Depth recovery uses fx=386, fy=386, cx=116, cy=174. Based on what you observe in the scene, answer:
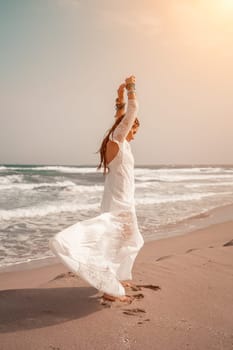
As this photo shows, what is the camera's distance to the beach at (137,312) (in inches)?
120

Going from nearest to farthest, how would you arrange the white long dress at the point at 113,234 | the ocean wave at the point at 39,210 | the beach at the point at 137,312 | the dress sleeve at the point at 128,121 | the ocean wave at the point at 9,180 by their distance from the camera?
the beach at the point at 137,312
the white long dress at the point at 113,234
the dress sleeve at the point at 128,121
the ocean wave at the point at 39,210
the ocean wave at the point at 9,180

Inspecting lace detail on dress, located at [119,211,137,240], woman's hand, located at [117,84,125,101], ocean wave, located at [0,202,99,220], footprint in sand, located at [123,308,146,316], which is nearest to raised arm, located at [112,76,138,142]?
woman's hand, located at [117,84,125,101]

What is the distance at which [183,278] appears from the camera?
15.5 ft

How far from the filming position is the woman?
364 centimetres

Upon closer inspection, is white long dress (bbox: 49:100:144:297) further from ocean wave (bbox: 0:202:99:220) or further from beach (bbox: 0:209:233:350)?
ocean wave (bbox: 0:202:99:220)

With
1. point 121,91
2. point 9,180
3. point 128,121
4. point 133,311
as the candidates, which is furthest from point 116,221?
point 9,180

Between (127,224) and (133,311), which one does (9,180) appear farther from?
(133,311)

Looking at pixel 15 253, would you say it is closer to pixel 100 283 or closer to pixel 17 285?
pixel 17 285

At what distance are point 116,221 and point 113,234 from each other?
136 mm

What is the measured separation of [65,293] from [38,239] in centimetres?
440

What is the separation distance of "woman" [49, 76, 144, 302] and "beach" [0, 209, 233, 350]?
304 millimetres

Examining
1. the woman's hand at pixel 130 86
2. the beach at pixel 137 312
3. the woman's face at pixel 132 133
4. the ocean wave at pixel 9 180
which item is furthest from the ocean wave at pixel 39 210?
the ocean wave at pixel 9 180

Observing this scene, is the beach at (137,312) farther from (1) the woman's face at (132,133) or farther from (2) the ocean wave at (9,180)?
(2) the ocean wave at (9,180)

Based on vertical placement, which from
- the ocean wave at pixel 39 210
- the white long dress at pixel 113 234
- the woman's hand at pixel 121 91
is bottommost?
the ocean wave at pixel 39 210
